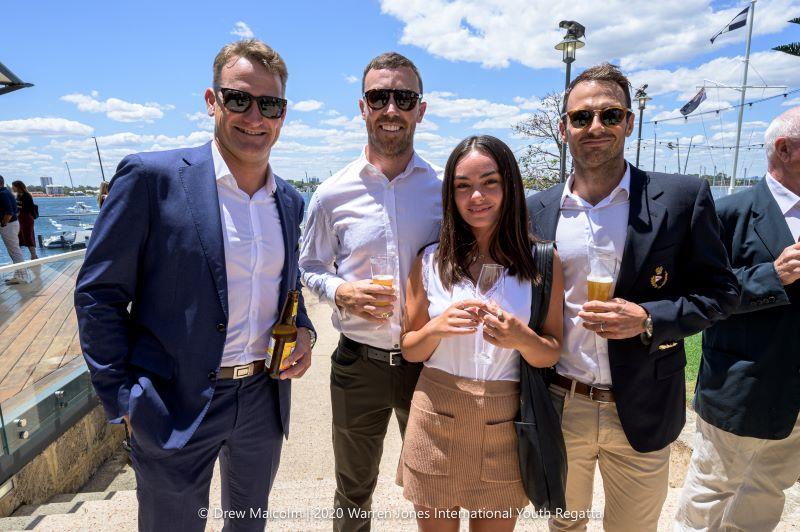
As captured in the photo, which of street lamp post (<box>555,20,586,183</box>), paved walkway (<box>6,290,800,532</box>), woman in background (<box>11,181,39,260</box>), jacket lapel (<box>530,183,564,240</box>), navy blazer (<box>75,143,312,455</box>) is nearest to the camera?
navy blazer (<box>75,143,312,455</box>)

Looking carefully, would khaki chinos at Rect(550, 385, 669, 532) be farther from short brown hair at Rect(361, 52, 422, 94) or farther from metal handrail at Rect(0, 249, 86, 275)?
metal handrail at Rect(0, 249, 86, 275)

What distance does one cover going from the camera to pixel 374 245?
2.83 m

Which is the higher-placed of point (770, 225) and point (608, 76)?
point (608, 76)

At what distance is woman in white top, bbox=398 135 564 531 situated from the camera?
82.3 inches

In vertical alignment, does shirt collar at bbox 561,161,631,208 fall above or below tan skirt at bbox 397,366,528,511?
above

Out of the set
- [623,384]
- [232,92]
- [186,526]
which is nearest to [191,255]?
[232,92]

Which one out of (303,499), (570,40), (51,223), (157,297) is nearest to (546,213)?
(157,297)

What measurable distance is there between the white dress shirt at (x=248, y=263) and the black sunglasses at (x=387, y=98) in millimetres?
870

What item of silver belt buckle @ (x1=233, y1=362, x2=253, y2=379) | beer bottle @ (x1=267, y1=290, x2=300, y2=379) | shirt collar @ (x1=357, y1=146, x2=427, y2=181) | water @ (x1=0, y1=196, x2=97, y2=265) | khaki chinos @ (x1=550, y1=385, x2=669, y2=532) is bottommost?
water @ (x1=0, y1=196, x2=97, y2=265)

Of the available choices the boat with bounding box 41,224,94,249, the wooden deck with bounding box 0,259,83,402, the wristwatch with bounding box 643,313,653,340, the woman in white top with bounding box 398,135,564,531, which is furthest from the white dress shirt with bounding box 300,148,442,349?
the boat with bounding box 41,224,94,249

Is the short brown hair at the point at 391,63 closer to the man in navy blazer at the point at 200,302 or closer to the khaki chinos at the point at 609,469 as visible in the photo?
the man in navy blazer at the point at 200,302

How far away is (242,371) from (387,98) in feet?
5.72

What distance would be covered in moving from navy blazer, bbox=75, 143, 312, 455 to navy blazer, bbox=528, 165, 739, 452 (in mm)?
1932

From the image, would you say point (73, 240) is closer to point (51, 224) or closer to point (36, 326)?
point (36, 326)
